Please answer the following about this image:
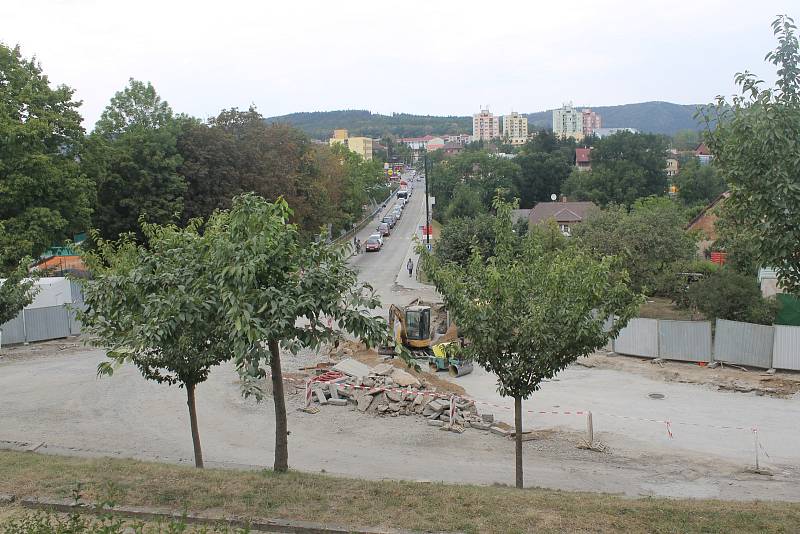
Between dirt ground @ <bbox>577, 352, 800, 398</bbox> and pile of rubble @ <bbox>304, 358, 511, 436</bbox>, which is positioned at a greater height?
pile of rubble @ <bbox>304, 358, 511, 436</bbox>

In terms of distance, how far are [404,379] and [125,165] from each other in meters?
24.6

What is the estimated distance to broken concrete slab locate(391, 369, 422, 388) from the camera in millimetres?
21297

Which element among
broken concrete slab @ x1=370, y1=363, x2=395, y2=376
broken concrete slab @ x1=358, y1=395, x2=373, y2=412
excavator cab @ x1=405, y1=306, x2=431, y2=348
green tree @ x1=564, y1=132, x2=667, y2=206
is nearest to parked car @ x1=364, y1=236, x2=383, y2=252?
green tree @ x1=564, y1=132, x2=667, y2=206

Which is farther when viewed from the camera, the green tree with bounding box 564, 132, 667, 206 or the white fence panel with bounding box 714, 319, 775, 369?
the green tree with bounding box 564, 132, 667, 206

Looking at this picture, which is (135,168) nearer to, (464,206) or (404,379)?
(404,379)

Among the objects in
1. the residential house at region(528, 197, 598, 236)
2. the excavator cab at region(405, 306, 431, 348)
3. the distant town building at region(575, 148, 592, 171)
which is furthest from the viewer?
the distant town building at region(575, 148, 592, 171)

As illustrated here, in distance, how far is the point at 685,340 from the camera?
25.8 m

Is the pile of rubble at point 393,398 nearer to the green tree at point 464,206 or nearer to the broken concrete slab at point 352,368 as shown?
the broken concrete slab at point 352,368

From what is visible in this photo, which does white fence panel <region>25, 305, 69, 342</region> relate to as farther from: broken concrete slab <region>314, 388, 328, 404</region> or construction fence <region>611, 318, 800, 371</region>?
construction fence <region>611, 318, 800, 371</region>

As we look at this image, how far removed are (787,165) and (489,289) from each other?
4468 millimetres

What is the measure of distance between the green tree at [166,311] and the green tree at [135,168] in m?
27.4

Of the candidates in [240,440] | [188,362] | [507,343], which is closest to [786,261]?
[507,343]

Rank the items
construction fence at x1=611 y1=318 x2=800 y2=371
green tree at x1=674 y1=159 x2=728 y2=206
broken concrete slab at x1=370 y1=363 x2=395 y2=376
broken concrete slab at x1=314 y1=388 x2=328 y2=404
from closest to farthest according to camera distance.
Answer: broken concrete slab at x1=314 y1=388 x2=328 y2=404 → broken concrete slab at x1=370 y1=363 x2=395 y2=376 → construction fence at x1=611 y1=318 x2=800 y2=371 → green tree at x1=674 y1=159 x2=728 y2=206

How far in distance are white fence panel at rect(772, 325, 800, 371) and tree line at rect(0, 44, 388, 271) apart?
21077 millimetres
